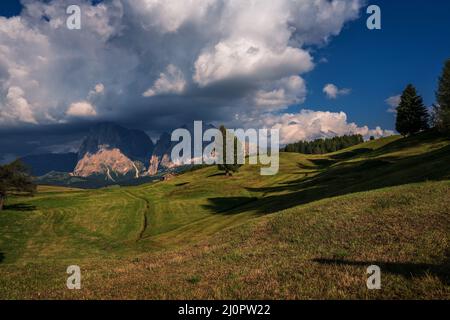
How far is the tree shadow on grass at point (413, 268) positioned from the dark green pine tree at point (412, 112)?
104 metres

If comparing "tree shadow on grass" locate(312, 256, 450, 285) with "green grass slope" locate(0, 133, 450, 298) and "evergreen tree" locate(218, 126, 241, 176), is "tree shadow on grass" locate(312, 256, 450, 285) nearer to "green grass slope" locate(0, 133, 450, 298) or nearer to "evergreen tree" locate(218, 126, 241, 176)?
"green grass slope" locate(0, 133, 450, 298)

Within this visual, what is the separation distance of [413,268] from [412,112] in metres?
106

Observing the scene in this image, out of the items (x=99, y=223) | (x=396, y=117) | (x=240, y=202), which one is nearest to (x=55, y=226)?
(x=99, y=223)

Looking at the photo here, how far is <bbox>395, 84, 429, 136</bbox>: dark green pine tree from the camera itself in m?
101

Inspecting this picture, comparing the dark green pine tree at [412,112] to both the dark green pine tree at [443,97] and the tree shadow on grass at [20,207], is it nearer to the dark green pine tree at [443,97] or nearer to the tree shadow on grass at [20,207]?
the dark green pine tree at [443,97]

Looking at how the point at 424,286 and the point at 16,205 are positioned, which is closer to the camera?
the point at 424,286

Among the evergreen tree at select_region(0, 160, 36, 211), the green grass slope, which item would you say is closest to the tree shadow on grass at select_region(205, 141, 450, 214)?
→ the green grass slope

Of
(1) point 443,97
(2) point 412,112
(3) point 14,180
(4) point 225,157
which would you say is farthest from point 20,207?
(2) point 412,112

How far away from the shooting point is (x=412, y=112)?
10194 centimetres

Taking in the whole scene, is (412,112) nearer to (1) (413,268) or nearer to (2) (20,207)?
(1) (413,268)
